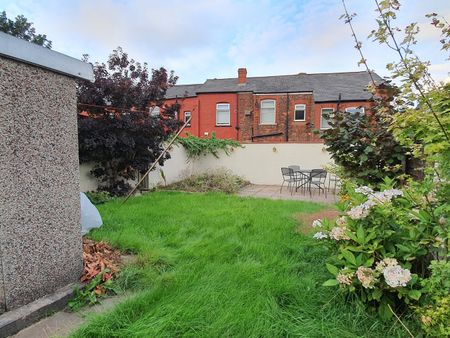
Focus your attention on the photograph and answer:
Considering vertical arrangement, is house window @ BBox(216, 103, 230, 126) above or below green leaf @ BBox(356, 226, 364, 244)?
above

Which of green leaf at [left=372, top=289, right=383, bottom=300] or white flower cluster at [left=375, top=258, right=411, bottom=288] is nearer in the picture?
white flower cluster at [left=375, top=258, right=411, bottom=288]

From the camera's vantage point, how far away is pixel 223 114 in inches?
745

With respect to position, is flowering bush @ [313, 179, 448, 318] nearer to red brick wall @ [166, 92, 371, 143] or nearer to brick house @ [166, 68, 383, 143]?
red brick wall @ [166, 92, 371, 143]

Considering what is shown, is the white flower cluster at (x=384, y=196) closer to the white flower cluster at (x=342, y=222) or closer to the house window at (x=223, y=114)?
the white flower cluster at (x=342, y=222)

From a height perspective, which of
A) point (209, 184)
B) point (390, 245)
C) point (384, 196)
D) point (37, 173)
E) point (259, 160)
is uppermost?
point (37, 173)

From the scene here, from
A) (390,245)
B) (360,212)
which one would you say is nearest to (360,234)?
(360,212)

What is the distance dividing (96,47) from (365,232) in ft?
28.3

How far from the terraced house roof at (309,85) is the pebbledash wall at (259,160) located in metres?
6.40

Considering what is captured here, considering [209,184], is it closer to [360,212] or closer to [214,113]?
[360,212]

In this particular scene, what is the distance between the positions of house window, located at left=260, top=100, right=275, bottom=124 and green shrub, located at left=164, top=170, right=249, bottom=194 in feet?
27.1

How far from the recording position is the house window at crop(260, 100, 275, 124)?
18.2m

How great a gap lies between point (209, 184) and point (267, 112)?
9960 millimetres

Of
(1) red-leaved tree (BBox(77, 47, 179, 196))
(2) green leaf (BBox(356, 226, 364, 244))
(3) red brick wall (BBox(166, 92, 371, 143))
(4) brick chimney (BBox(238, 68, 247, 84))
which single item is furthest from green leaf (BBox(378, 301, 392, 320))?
(4) brick chimney (BBox(238, 68, 247, 84))

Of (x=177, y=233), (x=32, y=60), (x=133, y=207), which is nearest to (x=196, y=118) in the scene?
(x=133, y=207)
